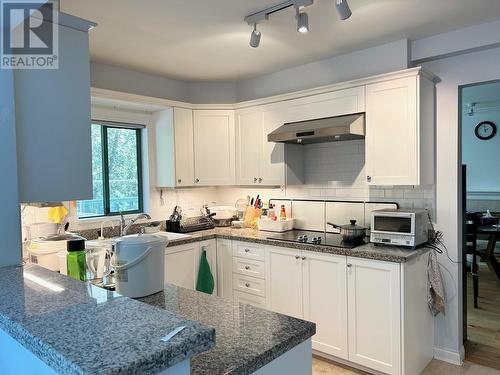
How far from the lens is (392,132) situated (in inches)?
112

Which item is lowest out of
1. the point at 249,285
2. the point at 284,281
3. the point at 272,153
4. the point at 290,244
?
the point at 249,285

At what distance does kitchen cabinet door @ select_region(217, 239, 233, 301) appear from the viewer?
358cm

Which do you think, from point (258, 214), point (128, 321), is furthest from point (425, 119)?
point (128, 321)

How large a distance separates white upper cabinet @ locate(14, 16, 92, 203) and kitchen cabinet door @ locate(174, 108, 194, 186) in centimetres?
201

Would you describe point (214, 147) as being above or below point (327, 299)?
above

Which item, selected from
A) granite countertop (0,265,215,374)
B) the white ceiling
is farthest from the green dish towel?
granite countertop (0,265,215,374)

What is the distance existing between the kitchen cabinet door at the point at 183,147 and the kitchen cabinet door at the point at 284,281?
4.00ft

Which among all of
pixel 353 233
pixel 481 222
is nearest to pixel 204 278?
pixel 353 233

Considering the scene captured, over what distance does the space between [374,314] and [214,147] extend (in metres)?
2.29

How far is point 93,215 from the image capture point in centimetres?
351

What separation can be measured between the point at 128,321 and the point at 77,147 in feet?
3.59

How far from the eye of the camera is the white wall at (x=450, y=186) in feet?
9.42

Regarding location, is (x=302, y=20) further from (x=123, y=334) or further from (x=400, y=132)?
(x=123, y=334)

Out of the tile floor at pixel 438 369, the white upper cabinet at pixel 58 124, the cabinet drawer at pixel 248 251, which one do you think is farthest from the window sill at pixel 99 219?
the tile floor at pixel 438 369
